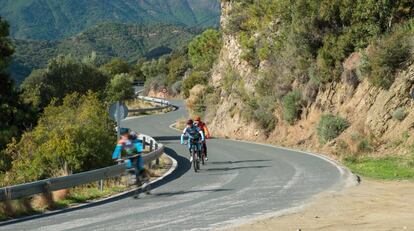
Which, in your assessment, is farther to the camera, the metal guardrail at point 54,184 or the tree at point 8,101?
the tree at point 8,101

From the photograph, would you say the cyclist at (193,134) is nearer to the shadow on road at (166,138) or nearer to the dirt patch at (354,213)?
the dirt patch at (354,213)

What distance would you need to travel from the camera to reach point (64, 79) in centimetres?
4525

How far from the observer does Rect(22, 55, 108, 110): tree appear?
43069 millimetres

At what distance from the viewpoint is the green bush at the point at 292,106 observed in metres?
31.2

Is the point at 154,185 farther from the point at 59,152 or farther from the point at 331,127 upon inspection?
the point at 331,127

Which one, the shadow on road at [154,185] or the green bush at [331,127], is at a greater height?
the green bush at [331,127]

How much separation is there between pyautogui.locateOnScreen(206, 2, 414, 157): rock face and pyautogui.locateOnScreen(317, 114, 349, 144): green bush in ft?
1.47

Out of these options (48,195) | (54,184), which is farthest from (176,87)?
(48,195)

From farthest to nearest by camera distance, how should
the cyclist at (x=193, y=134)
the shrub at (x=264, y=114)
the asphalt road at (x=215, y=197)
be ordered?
the shrub at (x=264, y=114)
the cyclist at (x=193, y=134)
the asphalt road at (x=215, y=197)

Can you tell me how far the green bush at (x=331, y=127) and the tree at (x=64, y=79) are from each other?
21.9 meters

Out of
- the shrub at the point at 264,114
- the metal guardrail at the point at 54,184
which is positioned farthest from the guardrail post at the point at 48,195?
the shrub at the point at 264,114

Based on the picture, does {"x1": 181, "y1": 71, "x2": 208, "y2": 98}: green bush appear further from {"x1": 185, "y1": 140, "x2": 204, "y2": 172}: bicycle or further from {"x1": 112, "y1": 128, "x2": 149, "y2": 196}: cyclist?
{"x1": 112, "y1": 128, "x2": 149, "y2": 196}: cyclist

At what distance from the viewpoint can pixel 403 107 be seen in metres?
23.8

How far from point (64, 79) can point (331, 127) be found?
85.2 ft
